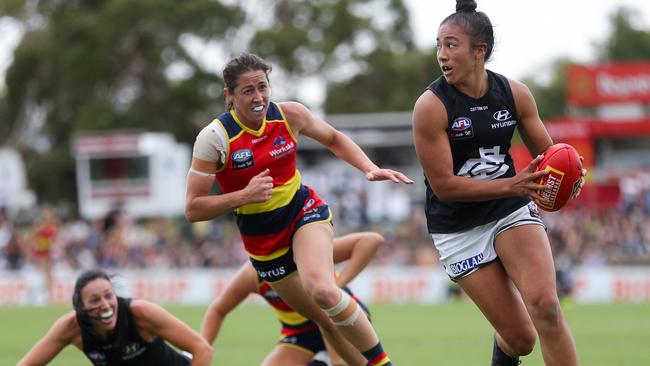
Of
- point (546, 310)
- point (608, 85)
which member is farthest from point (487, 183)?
point (608, 85)

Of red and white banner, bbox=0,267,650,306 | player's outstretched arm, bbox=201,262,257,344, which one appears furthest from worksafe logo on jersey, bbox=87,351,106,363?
red and white banner, bbox=0,267,650,306

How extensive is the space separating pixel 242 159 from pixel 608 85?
81.9 ft

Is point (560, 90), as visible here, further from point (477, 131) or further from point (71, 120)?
point (477, 131)

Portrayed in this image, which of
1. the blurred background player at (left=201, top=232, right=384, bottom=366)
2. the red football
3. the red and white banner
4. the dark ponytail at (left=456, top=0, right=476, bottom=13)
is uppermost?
the dark ponytail at (left=456, top=0, right=476, bottom=13)

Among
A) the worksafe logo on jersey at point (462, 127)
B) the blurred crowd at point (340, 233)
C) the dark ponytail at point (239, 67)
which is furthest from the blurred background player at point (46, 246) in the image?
the worksafe logo on jersey at point (462, 127)

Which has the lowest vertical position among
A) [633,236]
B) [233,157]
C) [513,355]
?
[633,236]

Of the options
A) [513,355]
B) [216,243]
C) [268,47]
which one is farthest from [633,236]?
[268,47]

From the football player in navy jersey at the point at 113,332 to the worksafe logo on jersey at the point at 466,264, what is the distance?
1.67m

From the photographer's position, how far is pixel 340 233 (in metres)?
25.2

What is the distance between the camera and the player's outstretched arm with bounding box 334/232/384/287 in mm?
7301

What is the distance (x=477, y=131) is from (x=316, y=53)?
124 feet

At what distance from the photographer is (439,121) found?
5809mm

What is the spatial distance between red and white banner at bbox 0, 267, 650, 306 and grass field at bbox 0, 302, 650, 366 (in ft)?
6.18

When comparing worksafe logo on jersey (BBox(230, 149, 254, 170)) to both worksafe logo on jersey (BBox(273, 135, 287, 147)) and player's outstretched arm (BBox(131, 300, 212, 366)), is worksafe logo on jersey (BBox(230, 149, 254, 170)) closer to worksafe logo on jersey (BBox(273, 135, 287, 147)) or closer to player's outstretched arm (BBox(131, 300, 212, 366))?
worksafe logo on jersey (BBox(273, 135, 287, 147))
